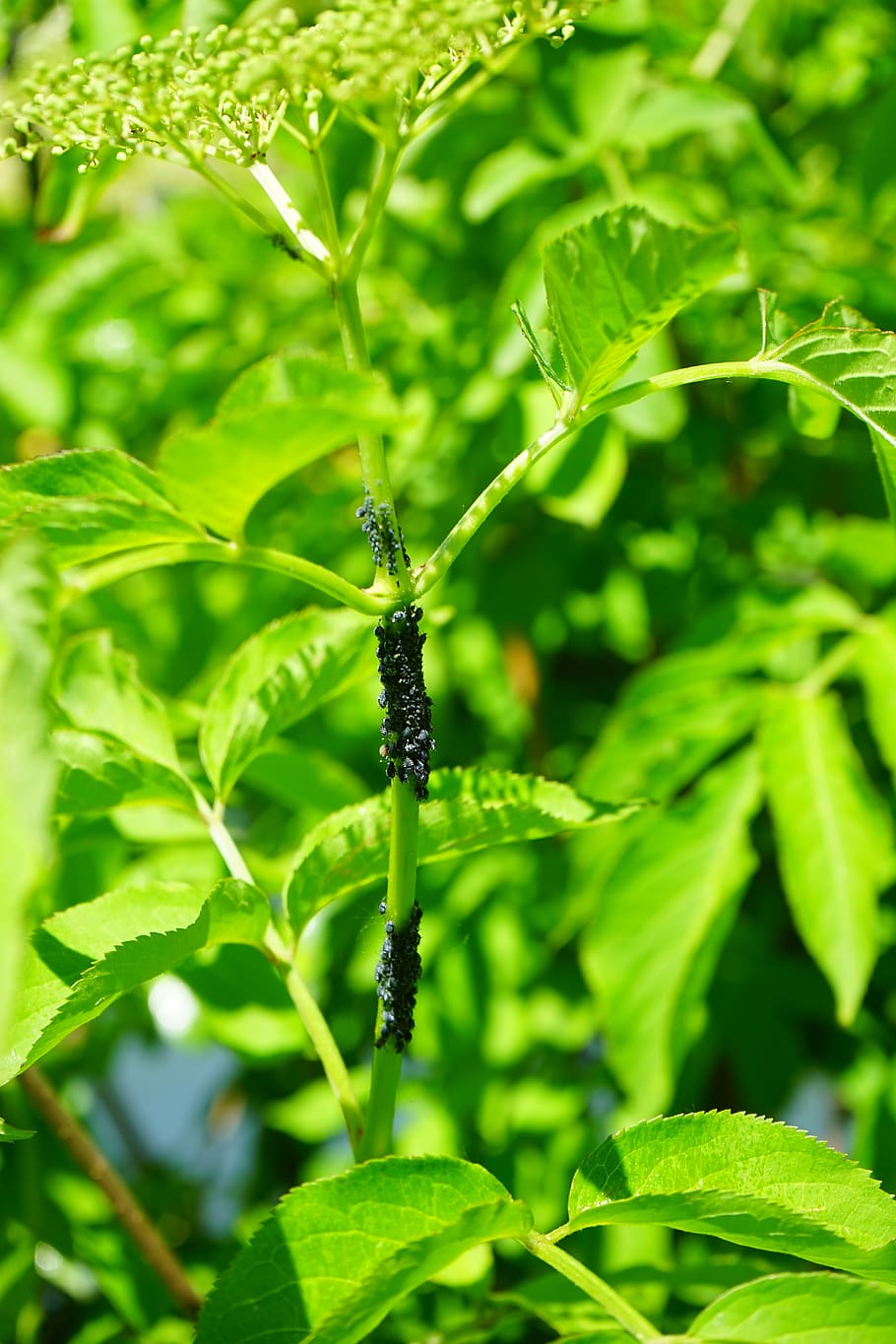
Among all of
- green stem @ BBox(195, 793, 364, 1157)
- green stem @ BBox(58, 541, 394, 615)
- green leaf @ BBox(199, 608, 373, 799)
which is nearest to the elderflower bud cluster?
green stem @ BBox(58, 541, 394, 615)

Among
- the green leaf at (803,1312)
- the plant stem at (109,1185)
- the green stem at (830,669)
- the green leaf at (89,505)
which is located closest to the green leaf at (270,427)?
the green leaf at (89,505)

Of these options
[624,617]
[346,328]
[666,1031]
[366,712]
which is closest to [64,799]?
[346,328]

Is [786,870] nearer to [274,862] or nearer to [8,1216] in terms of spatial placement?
[274,862]

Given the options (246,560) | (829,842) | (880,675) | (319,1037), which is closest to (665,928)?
(829,842)

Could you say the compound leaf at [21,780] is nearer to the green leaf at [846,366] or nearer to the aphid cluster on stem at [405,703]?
the aphid cluster on stem at [405,703]

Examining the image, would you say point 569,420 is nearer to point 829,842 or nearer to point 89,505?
point 89,505
